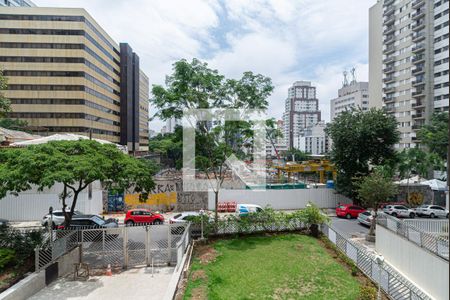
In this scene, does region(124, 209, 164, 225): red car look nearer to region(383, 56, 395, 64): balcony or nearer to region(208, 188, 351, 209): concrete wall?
region(208, 188, 351, 209): concrete wall

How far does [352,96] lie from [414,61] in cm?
6982

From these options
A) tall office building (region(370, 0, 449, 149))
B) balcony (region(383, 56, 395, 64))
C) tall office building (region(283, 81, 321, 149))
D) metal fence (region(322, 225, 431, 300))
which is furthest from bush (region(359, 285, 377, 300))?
tall office building (region(283, 81, 321, 149))

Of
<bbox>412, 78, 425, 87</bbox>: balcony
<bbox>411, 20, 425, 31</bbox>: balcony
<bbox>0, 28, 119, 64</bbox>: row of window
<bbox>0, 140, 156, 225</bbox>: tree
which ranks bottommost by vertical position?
<bbox>0, 140, 156, 225</bbox>: tree

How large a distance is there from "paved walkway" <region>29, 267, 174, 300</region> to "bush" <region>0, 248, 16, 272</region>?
1556mm

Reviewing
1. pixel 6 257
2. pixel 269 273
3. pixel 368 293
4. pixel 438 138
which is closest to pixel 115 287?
pixel 6 257

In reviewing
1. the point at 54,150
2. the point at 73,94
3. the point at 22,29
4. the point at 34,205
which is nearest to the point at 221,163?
the point at 54,150

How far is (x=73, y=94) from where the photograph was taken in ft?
151

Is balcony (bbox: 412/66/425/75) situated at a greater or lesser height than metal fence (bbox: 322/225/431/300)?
greater

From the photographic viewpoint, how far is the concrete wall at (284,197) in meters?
24.7

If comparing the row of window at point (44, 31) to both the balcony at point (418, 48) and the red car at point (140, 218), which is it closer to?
the red car at point (140, 218)

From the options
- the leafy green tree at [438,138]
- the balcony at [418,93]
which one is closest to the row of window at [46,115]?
the leafy green tree at [438,138]

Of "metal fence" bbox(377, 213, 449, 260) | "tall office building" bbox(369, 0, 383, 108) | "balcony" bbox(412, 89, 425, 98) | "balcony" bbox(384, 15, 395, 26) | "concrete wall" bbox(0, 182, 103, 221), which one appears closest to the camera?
"metal fence" bbox(377, 213, 449, 260)

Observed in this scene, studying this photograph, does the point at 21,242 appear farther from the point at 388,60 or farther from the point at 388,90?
the point at 388,60

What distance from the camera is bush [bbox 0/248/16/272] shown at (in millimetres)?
9894
